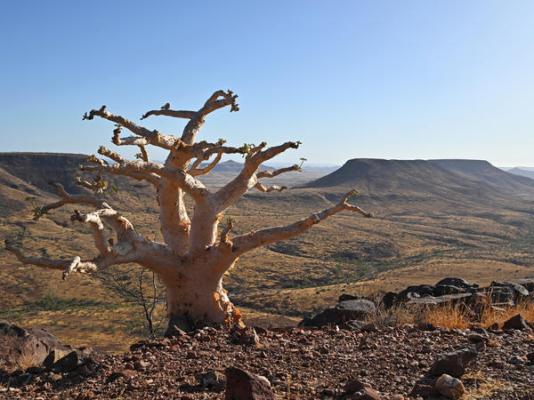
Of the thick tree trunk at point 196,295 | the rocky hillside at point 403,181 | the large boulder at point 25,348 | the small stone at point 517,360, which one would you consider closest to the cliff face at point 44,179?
the rocky hillside at point 403,181

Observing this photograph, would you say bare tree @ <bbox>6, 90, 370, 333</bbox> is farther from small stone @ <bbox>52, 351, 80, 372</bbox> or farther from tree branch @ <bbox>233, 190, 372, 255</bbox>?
small stone @ <bbox>52, 351, 80, 372</bbox>

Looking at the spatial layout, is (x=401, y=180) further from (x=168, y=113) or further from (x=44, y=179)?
(x=168, y=113)

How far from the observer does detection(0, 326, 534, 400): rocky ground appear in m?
4.16

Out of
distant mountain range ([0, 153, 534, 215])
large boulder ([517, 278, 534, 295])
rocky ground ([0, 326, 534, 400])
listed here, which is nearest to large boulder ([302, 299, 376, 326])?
rocky ground ([0, 326, 534, 400])

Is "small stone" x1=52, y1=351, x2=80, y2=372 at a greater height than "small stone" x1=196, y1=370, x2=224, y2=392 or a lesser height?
lesser

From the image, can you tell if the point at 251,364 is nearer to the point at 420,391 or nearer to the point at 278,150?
the point at 420,391

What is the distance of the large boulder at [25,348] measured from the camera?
6.99 m

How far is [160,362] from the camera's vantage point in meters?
5.12

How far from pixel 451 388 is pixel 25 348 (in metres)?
6.09

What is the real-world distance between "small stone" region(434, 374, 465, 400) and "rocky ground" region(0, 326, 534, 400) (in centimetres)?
9

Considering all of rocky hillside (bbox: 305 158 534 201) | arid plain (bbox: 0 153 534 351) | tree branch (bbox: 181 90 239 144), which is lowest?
arid plain (bbox: 0 153 534 351)

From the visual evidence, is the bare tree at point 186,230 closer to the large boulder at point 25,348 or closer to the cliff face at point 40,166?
the large boulder at point 25,348

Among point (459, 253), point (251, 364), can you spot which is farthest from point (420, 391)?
point (459, 253)

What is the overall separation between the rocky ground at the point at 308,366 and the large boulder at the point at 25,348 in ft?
4.66
